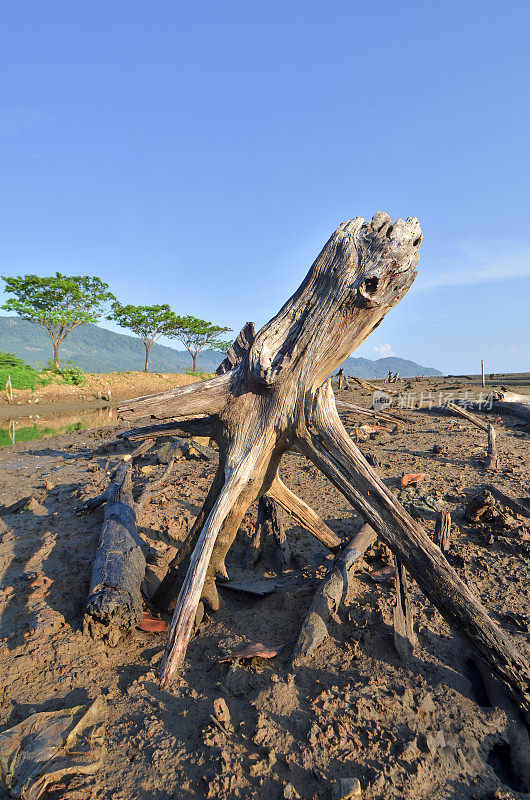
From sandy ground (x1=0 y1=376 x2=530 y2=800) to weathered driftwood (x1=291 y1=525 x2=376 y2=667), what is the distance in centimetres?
10

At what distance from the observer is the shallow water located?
48.7ft

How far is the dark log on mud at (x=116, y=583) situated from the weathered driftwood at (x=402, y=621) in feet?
7.19

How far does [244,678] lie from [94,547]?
2850mm

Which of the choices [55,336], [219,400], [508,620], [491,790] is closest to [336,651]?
[491,790]

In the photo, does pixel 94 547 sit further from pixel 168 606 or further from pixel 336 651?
pixel 336 651

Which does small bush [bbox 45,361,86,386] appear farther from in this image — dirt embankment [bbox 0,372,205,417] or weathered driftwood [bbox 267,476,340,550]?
weathered driftwood [bbox 267,476,340,550]

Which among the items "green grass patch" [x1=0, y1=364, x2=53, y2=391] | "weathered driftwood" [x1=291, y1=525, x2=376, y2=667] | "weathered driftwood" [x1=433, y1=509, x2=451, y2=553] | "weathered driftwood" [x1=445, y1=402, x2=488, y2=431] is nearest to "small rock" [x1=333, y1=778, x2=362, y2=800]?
"weathered driftwood" [x1=291, y1=525, x2=376, y2=667]

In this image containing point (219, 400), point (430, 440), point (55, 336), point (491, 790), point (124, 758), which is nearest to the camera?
point (491, 790)

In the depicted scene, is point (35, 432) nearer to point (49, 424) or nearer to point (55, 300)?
point (49, 424)

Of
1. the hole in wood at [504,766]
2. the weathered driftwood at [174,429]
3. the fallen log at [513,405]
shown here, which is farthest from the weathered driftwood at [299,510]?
the fallen log at [513,405]

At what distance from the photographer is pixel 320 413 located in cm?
299

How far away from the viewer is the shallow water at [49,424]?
14.8 metres

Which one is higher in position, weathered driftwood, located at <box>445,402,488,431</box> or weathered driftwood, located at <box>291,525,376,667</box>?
weathered driftwood, located at <box>445,402,488,431</box>

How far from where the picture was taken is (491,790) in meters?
2.04
